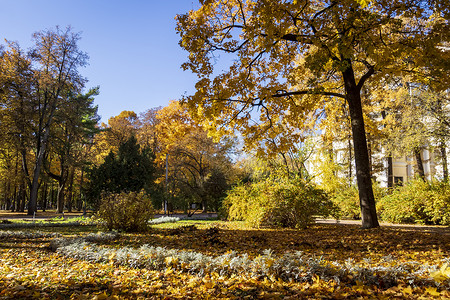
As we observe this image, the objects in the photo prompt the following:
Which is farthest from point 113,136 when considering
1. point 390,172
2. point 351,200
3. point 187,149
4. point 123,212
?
point 390,172

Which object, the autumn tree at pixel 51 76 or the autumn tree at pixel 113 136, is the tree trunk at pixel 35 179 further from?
the autumn tree at pixel 113 136

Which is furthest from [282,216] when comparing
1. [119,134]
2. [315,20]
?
[119,134]

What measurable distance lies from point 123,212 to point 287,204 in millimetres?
5348

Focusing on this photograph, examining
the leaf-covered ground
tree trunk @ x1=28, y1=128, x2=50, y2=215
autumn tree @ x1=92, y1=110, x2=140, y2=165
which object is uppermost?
autumn tree @ x1=92, y1=110, x2=140, y2=165

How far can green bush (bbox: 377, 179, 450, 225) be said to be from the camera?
1059 cm

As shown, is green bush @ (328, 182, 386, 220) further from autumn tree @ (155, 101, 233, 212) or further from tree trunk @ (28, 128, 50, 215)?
tree trunk @ (28, 128, 50, 215)

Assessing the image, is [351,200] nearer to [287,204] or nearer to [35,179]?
[287,204]

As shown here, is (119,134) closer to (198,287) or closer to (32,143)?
(32,143)

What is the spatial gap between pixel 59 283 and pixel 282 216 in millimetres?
7493

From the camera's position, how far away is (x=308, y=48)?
31.4 feet

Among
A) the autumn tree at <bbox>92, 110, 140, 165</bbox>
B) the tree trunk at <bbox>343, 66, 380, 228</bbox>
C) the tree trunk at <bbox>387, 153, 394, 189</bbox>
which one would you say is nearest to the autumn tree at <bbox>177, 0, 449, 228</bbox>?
the tree trunk at <bbox>343, 66, 380, 228</bbox>

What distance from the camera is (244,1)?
10211mm

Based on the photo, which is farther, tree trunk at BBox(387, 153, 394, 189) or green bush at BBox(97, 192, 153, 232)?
tree trunk at BBox(387, 153, 394, 189)

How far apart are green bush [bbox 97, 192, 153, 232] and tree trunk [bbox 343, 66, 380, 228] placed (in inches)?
267
